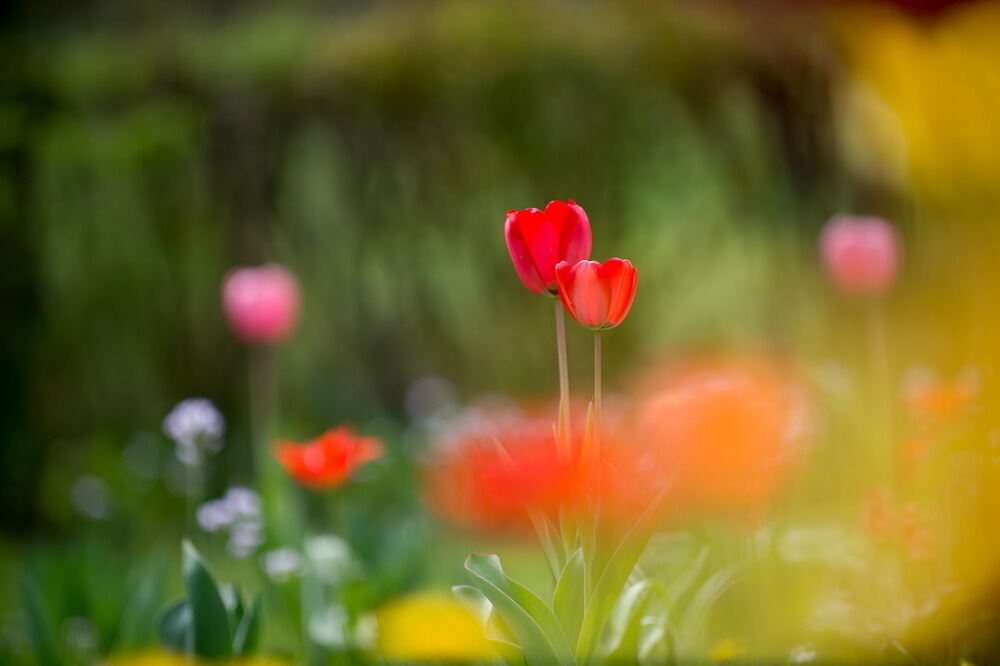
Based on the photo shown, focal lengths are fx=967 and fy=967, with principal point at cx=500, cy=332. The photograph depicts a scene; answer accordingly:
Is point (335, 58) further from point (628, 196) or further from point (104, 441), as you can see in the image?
point (104, 441)

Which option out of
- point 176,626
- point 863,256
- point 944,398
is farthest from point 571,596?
point 863,256

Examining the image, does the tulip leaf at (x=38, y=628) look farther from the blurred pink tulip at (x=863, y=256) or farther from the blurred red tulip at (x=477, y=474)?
the blurred pink tulip at (x=863, y=256)

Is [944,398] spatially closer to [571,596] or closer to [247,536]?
[571,596]

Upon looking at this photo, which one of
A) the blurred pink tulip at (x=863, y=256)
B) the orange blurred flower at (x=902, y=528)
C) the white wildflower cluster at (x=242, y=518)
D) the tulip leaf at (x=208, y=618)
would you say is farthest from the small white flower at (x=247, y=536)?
the blurred pink tulip at (x=863, y=256)

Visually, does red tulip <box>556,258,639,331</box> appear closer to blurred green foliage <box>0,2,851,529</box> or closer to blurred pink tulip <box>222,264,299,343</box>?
blurred pink tulip <box>222,264,299,343</box>

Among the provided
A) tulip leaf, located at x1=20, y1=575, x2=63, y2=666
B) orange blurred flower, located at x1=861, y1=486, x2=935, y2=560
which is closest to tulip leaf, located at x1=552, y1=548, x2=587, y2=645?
orange blurred flower, located at x1=861, y1=486, x2=935, y2=560

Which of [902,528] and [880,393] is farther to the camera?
[880,393]
